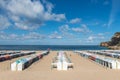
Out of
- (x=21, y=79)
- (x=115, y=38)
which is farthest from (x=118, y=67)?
(x=115, y=38)

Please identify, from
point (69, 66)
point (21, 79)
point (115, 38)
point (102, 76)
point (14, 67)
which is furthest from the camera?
point (115, 38)

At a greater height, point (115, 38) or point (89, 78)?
point (115, 38)

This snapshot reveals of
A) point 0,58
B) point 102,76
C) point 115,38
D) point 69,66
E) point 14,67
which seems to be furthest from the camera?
point 115,38

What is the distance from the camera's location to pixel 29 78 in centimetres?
2205

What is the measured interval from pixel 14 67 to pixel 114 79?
43.1 ft

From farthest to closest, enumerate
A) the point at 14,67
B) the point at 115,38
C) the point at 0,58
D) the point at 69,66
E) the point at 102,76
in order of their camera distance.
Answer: the point at 115,38 < the point at 0,58 < the point at 69,66 < the point at 14,67 < the point at 102,76

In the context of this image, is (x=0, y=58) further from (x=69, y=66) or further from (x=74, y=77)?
(x=74, y=77)

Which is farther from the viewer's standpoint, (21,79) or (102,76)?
(102,76)

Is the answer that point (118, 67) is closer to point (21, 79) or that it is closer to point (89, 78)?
point (89, 78)

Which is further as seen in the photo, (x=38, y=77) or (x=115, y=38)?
(x=115, y=38)

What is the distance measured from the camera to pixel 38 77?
22641 millimetres

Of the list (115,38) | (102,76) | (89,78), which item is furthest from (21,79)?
(115,38)

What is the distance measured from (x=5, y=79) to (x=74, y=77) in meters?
7.08

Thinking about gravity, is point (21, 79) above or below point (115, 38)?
below
